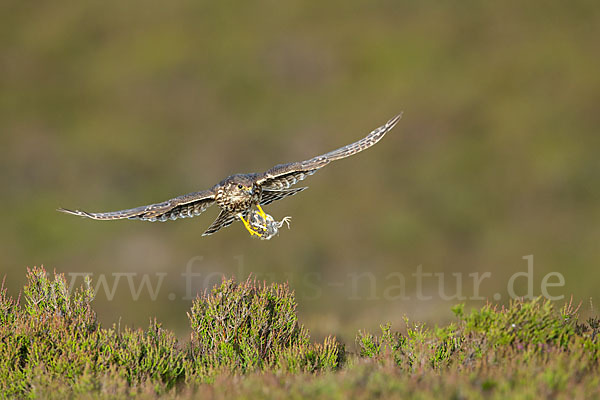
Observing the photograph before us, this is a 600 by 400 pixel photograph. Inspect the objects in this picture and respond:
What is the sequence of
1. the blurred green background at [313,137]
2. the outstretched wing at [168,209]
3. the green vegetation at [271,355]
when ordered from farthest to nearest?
1. the blurred green background at [313,137]
2. the outstretched wing at [168,209]
3. the green vegetation at [271,355]

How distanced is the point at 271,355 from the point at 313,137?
43.0 m

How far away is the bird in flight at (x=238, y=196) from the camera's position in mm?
11891

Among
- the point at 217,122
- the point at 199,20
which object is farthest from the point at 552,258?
the point at 199,20

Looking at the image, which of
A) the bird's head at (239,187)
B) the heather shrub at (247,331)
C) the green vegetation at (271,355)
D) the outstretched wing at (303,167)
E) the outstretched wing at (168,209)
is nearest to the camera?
the green vegetation at (271,355)

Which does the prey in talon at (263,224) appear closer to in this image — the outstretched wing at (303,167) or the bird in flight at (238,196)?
the bird in flight at (238,196)

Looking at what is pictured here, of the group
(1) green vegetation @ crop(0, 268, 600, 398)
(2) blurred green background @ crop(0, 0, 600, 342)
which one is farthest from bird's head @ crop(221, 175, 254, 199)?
(2) blurred green background @ crop(0, 0, 600, 342)

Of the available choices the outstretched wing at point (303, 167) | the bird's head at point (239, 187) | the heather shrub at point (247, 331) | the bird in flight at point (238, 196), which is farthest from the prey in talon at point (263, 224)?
the heather shrub at point (247, 331)

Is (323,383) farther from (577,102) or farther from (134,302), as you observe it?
(577,102)

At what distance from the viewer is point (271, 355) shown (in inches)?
422

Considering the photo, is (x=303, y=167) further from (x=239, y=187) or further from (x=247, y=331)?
(x=247, y=331)

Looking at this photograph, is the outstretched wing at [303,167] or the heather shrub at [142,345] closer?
the heather shrub at [142,345]

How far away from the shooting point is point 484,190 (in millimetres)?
49031

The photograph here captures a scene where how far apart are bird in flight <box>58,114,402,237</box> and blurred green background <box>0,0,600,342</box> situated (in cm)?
1855

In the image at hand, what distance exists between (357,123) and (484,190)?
11.2m
